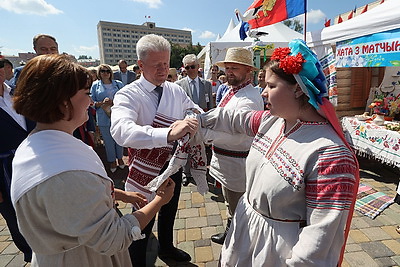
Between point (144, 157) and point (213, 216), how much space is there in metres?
1.96

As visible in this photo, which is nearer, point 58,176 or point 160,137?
point 58,176

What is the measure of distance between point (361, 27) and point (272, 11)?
2.41m

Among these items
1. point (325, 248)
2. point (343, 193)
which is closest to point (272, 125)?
point (343, 193)

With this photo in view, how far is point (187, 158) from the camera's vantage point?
1.60m

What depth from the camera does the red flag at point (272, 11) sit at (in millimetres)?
5574

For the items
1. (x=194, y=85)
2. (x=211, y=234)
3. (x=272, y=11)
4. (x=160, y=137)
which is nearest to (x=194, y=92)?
(x=194, y=85)

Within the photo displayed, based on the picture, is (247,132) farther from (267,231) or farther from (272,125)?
(267,231)

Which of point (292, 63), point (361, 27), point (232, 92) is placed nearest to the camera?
point (292, 63)

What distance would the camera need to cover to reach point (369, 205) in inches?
140

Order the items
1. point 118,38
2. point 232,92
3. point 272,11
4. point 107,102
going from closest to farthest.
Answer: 1. point 232,92
2. point 107,102
3. point 272,11
4. point 118,38

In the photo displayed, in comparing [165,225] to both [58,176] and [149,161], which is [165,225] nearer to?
[149,161]

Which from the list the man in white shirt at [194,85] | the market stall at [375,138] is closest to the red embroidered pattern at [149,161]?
the man in white shirt at [194,85]

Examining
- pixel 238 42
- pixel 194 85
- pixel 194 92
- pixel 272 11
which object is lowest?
pixel 194 92

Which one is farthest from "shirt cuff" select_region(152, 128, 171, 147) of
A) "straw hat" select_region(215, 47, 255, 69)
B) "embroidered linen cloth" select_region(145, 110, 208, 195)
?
"straw hat" select_region(215, 47, 255, 69)
